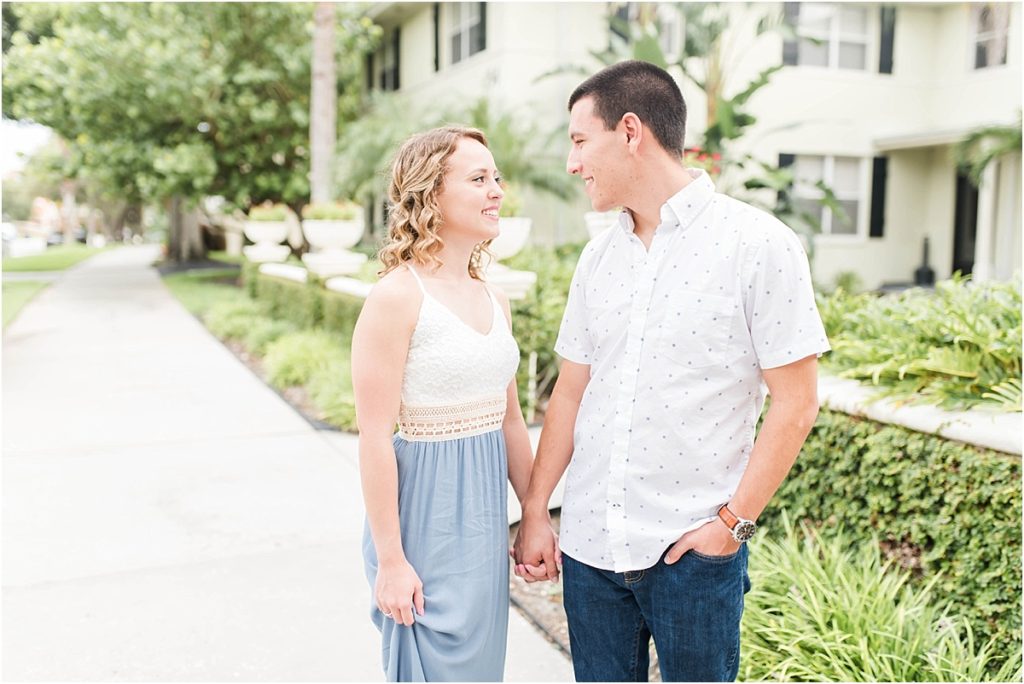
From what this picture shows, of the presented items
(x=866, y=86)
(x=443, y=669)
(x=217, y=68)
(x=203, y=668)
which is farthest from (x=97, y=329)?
(x=866, y=86)

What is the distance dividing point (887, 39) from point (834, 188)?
2.75m

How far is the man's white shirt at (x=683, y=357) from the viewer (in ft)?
6.25

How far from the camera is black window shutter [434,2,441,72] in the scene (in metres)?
17.1

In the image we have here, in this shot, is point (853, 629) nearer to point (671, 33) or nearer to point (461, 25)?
point (671, 33)

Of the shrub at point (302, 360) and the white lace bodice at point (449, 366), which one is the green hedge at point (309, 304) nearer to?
the shrub at point (302, 360)

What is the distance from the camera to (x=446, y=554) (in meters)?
2.23

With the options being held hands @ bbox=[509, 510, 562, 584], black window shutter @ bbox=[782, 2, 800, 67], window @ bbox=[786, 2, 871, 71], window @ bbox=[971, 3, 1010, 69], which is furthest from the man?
window @ bbox=[786, 2, 871, 71]

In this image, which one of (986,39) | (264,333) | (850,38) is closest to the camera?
(264,333)

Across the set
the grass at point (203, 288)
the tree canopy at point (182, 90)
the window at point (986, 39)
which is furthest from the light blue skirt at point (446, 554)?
the tree canopy at point (182, 90)

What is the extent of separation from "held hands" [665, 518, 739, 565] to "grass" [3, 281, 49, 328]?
45.3 ft

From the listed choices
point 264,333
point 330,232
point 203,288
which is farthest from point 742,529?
point 203,288

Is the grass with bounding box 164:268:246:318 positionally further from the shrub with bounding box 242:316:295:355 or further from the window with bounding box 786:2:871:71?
the window with bounding box 786:2:871:71

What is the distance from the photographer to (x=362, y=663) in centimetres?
342

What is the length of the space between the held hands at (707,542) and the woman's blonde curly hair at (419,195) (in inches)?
34.6
